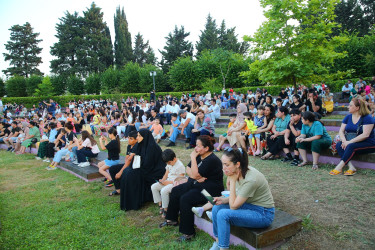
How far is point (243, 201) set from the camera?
8.60ft

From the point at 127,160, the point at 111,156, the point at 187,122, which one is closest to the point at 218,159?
the point at 127,160

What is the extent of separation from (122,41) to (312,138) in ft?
176

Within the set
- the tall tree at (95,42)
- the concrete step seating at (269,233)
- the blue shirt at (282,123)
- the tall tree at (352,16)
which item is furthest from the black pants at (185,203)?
the tall tree at (95,42)

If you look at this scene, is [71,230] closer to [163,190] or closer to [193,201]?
[163,190]

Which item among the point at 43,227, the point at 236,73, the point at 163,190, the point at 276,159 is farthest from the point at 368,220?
the point at 236,73

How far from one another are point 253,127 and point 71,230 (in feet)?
16.3

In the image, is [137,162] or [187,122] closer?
[137,162]

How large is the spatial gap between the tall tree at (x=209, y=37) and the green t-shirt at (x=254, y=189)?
4640 cm

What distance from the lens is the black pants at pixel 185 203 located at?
3324 mm

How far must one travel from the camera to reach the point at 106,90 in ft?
122

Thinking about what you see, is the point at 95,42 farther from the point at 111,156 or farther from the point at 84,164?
the point at 111,156

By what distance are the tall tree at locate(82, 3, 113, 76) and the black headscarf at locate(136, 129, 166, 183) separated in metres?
49.7

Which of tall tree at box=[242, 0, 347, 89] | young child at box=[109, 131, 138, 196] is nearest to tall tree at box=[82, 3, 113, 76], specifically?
tall tree at box=[242, 0, 347, 89]

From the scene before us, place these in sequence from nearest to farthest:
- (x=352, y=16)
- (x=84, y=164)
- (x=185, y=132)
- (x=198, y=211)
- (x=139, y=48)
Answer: (x=198, y=211), (x=84, y=164), (x=185, y=132), (x=352, y=16), (x=139, y=48)
